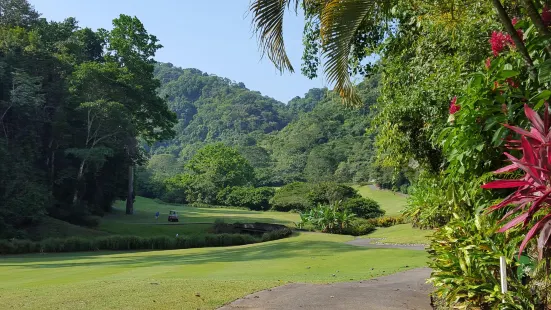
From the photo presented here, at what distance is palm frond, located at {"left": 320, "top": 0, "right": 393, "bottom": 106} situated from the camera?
6.40m

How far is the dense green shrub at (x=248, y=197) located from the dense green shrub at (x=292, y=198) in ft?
17.6

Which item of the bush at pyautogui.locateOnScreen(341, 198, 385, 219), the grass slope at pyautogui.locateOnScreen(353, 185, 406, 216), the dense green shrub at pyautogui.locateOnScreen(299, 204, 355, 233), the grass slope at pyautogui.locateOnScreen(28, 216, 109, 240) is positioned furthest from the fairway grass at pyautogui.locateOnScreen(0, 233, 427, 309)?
the grass slope at pyautogui.locateOnScreen(353, 185, 406, 216)

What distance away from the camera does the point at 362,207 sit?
47.7 m

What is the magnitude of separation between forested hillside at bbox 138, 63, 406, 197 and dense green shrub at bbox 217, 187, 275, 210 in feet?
39.5

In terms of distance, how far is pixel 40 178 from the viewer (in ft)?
136

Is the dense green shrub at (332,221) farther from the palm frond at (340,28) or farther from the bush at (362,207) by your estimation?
the palm frond at (340,28)

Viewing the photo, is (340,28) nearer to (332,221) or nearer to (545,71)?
(545,71)

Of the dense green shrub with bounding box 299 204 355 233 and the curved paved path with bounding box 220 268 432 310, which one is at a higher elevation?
the dense green shrub with bounding box 299 204 355 233

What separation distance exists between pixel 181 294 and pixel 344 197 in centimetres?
4211

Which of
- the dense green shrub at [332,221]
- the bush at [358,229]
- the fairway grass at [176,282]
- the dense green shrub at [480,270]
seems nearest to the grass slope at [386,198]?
the bush at [358,229]

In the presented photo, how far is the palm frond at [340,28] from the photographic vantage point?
21.0 ft

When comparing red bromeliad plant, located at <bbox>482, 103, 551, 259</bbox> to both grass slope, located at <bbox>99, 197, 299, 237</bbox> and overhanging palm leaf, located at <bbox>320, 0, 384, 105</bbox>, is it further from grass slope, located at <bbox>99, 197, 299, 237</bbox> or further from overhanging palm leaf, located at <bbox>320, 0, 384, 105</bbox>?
grass slope, located at <bbox>99, 197, 299, 237</bbox>

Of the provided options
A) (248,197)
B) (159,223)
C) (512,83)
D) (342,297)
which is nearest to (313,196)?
(159,223)

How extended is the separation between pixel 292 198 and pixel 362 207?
12.5 meters
